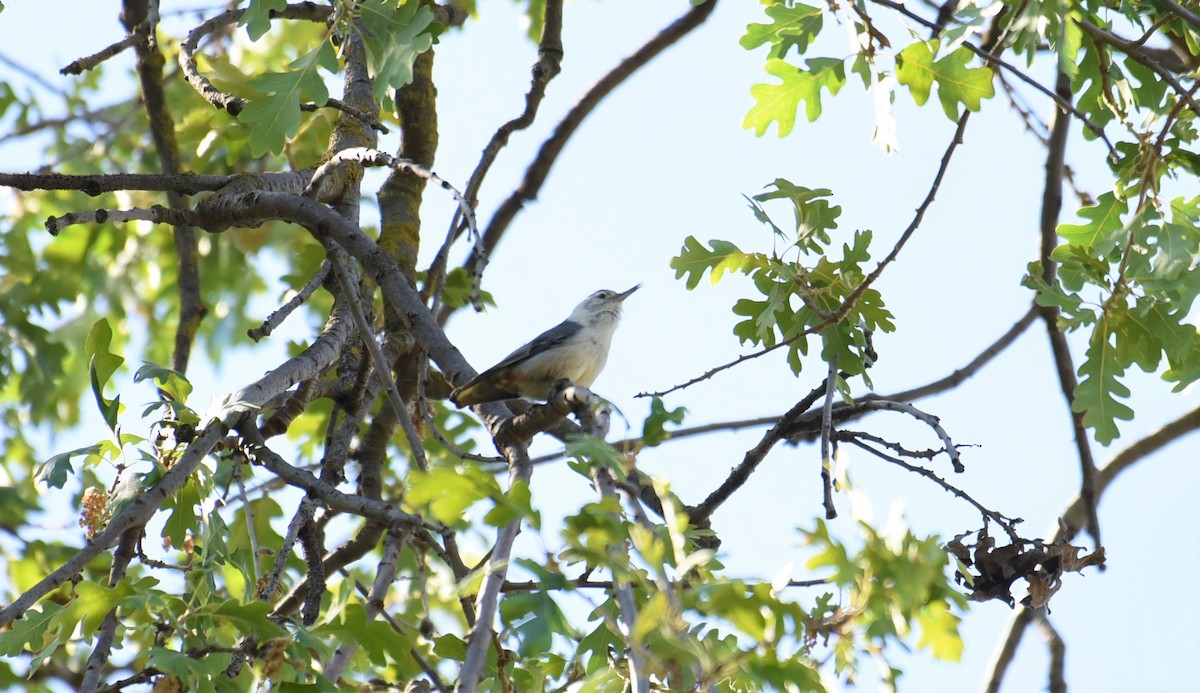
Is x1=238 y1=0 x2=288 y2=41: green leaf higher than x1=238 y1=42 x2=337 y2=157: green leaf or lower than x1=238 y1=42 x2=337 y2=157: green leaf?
higher

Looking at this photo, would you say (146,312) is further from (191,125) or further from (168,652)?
(168,652)

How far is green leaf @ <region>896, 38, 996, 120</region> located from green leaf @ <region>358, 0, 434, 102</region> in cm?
141

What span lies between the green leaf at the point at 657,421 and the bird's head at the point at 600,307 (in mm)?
3237

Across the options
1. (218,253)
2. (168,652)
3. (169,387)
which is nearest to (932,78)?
(169,387)

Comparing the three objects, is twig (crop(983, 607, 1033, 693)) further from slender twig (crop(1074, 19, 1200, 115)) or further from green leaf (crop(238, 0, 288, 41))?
green leaf (crop(238, 0, 288, 41))

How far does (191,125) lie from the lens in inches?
253

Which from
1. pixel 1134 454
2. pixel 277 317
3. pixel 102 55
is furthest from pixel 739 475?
pixel 1134 454

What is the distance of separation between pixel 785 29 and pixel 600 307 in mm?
2548

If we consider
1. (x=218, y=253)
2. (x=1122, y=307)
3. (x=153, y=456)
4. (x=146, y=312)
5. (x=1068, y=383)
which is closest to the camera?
(x=153, y=456)

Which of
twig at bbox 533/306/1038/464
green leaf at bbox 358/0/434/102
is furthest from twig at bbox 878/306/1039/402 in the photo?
green leaf at bbox 358/0/434/102

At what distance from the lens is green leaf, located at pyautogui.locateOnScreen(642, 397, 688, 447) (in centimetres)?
246

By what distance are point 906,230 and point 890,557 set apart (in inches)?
62.5

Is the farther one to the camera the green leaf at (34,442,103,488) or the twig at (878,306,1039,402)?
the twig at (878,306,1039,402)

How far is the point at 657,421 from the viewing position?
2.47 metres
